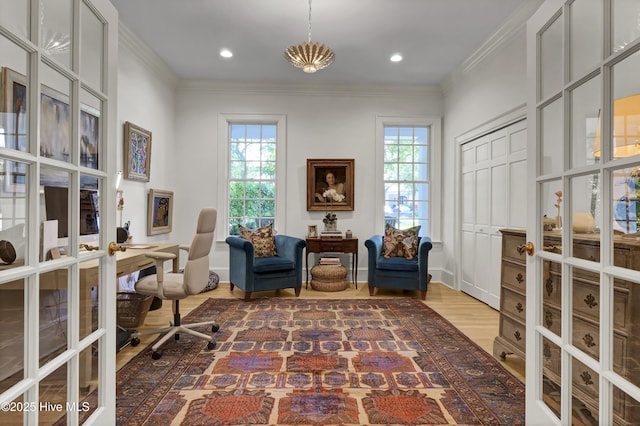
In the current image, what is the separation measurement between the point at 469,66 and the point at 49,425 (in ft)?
16.7

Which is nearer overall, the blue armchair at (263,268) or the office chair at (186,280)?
the office chair at (186,280)

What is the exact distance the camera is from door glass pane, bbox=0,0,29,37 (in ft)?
2.77

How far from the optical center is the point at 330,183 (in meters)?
5.24

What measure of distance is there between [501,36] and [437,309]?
3142 millimetres

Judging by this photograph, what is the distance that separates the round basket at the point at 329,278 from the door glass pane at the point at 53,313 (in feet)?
12.5

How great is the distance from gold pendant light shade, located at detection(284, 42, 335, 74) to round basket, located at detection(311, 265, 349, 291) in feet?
8.81

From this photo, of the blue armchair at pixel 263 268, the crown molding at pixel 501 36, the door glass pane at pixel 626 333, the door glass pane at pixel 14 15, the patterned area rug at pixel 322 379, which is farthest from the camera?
the blue armchair at pixel 263 268

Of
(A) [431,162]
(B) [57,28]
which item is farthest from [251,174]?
(B) [57,28]

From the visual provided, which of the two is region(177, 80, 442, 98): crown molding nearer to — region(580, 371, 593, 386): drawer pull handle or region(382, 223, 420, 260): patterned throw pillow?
region(382, 223, 420, 260): patterned throw pillow

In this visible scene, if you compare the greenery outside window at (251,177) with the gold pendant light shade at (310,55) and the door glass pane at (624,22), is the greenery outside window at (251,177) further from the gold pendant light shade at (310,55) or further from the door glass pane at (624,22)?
the door glass pane at (624,22)

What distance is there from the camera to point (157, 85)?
455cm

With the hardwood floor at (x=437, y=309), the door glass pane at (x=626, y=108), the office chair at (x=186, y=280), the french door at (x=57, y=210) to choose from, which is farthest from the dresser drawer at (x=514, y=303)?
the french door at (x=57, y=210)

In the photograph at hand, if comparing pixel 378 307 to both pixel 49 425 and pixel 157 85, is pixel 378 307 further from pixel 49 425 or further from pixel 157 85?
pixel 157 85

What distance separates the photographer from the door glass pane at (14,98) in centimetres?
85
